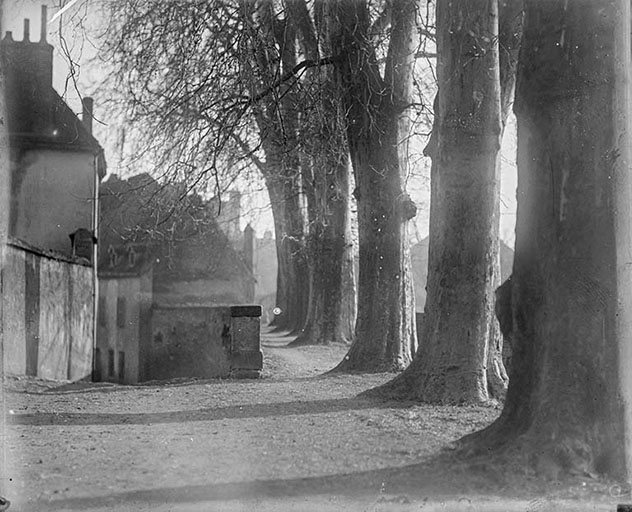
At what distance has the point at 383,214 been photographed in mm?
12562

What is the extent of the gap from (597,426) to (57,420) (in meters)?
5.30

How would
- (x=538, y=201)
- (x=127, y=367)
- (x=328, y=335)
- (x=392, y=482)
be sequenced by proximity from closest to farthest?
(x=392, y=482) → (x=538, y=201) → (x=328, y=335) → (x=127, y=367)

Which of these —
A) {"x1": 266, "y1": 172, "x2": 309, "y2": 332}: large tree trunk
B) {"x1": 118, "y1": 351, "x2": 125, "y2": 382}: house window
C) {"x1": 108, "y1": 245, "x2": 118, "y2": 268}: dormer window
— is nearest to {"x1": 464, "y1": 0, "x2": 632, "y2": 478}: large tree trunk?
{"x1": 266, "y1": 172, "x2": 309, "y2": 332}: large tree trunk

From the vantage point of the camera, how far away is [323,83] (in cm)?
1241

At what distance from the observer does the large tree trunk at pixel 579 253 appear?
5.39 m

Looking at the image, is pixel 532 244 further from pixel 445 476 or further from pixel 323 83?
pixel 323 83

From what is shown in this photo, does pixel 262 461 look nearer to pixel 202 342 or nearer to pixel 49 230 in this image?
pixel 202 342

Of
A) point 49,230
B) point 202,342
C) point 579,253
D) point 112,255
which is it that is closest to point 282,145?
point 579,253

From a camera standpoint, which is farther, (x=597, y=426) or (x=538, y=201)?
(x=538, y=201)

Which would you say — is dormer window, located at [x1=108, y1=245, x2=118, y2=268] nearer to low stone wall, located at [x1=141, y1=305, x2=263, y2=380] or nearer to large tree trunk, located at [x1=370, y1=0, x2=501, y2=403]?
low stone wall, located at [x1=141, y1=305, x2=263, y2=380]

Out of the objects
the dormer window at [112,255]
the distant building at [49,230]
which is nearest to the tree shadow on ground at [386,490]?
the distant building at [49,230]

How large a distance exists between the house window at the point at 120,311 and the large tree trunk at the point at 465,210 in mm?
19012

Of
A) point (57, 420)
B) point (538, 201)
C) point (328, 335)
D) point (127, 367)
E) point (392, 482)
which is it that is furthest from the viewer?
point (127, 367)

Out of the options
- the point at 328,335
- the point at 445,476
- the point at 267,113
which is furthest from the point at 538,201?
the point at 328,335
